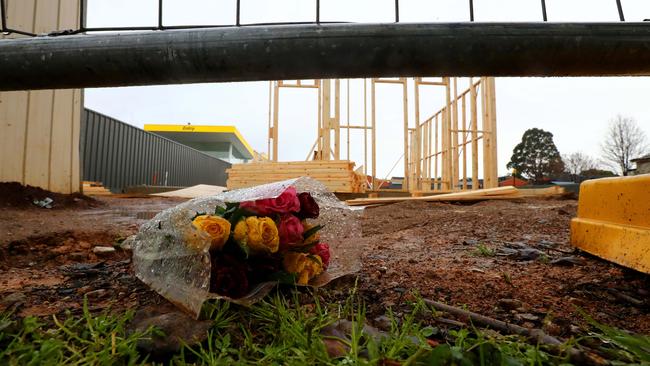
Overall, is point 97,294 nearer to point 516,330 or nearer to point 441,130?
point 516,330

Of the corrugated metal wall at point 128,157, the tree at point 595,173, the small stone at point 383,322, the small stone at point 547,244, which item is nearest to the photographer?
the small stone at point 383,322

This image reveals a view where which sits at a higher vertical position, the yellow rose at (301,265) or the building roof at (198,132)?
the building roof at (198,132)

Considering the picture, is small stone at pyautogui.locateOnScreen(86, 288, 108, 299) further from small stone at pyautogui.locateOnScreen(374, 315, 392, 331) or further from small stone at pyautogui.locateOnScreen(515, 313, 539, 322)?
small stone at pyautogui.locateOnScreen(515, 313, 539, 322)

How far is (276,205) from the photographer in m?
1.40

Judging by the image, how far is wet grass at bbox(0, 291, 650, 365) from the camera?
0.88 metres

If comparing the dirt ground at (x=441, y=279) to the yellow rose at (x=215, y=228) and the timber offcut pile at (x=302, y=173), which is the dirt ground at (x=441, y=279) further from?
the timber offcut pile at (x=302, y=173)

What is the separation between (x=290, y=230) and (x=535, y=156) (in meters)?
42.0

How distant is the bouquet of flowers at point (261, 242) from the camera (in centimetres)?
125

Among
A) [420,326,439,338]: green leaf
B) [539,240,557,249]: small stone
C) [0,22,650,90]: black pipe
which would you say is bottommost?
[420,326,439,338]: green leaf

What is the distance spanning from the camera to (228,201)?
1458mm

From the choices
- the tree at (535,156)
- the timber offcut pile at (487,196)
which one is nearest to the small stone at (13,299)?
the timber offcut pile at (487,196)

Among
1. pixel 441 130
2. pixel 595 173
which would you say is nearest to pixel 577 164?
pixel 595 173

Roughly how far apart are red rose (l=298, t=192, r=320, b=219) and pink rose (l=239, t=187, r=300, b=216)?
5 centimetres

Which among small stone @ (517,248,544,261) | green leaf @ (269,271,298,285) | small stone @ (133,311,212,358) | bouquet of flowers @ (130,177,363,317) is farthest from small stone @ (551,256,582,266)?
small stone @ (133,311,212,358)
